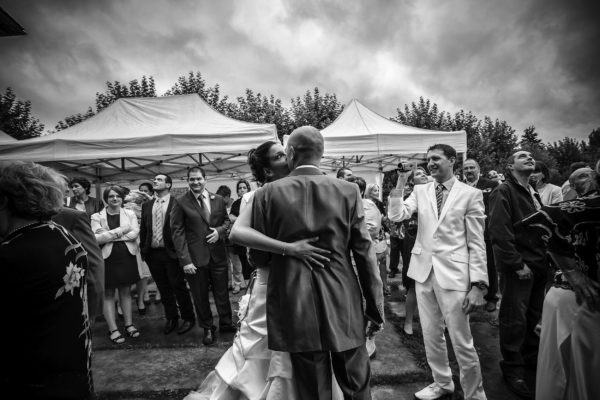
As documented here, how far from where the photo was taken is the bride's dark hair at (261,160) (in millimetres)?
2398

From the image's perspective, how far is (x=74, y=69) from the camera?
9.55m

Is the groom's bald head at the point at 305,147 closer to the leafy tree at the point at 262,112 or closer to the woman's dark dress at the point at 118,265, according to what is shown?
the woman's dark dress at the point at 118,265

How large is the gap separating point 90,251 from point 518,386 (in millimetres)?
3662

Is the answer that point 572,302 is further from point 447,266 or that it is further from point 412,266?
point 412,266

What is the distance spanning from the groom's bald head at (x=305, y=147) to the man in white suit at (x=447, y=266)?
1.18m

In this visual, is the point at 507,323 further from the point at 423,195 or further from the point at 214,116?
the point at 214,116

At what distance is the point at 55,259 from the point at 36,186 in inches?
15.1

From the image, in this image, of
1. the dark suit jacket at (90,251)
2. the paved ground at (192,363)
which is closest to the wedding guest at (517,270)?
the paved ground at (192,363)

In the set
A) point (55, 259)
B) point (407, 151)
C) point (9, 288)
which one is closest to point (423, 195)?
point (55, 259)

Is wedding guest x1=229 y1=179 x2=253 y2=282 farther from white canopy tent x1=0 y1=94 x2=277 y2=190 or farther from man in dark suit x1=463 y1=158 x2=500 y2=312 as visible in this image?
man in dark suit x1=463 y1=158 x2=500 y2=312

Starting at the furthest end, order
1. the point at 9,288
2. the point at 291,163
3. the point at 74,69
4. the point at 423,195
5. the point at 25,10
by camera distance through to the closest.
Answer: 1. the point at 74,69
2. the point at 25,10
3. the point at 423,195
4. the point at 291,163
5. the point at 9,288

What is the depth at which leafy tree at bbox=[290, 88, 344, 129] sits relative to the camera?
20016 mm

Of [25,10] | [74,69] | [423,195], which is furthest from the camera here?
[74,69]

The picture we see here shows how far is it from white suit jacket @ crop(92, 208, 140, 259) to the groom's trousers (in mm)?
3447
